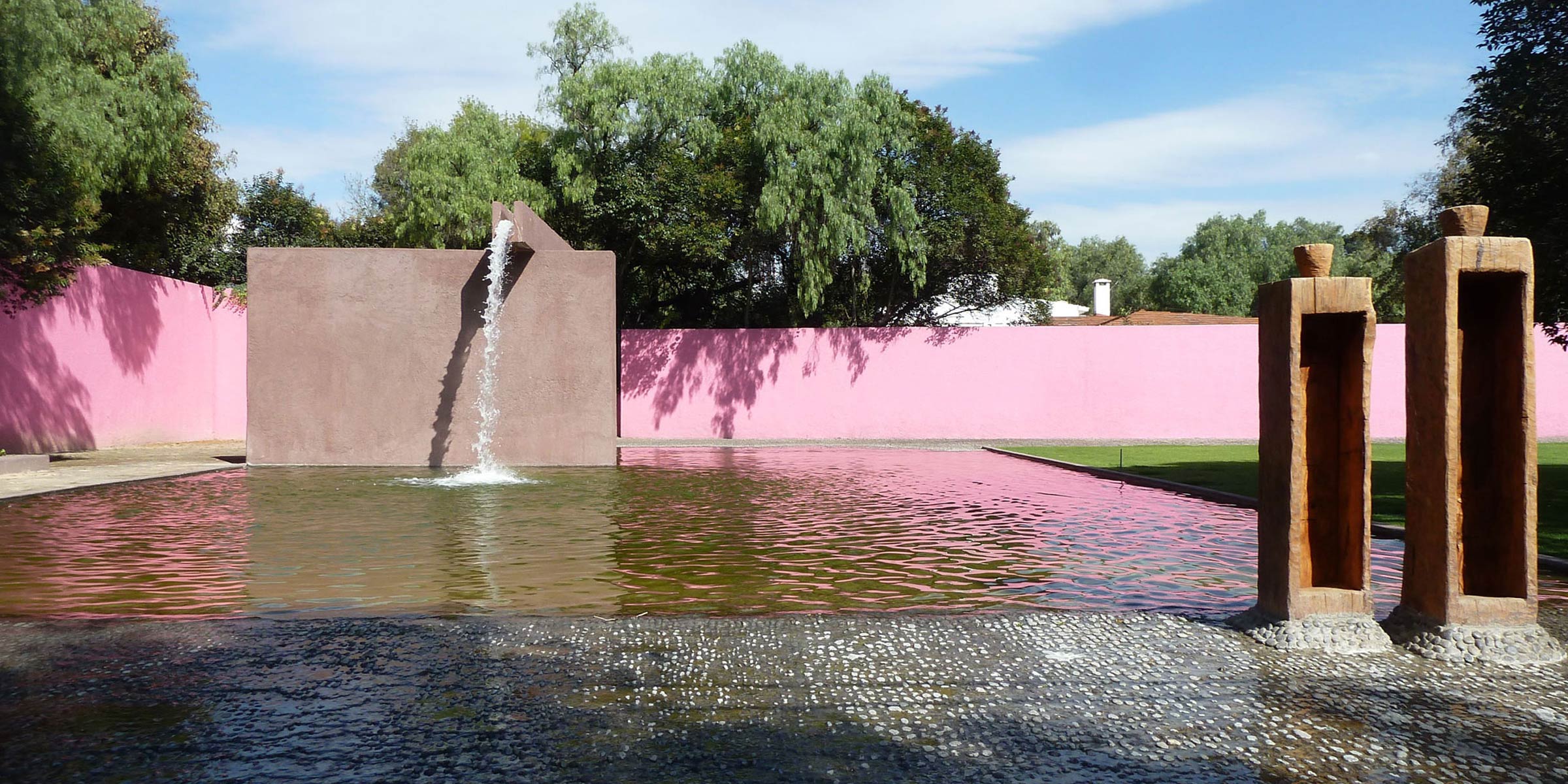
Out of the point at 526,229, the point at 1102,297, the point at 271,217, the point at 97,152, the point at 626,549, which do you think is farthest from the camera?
the point at 1102,297

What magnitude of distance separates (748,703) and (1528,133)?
32.8 ft

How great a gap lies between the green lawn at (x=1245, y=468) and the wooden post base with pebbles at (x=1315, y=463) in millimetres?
3148

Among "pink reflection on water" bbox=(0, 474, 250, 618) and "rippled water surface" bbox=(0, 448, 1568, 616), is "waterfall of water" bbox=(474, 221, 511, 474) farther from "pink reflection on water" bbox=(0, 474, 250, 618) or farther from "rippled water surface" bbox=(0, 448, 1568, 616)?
"pink reflection on water" bbox=(0, 474, 250, 618)

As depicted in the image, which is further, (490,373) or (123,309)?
(123,309)

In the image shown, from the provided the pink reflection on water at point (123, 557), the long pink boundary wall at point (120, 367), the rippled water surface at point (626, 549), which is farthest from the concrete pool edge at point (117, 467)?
the pink reflection on water at point (123, 557)

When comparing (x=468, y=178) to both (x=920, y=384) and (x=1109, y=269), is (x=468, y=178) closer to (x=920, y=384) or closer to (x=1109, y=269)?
(x=920, y=384)

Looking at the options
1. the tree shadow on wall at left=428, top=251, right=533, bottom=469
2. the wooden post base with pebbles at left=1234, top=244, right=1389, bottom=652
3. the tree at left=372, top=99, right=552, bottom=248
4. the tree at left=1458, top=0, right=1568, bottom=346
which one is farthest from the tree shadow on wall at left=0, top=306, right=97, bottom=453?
the tree at left=1458, top=0, right=1568, bottom=346

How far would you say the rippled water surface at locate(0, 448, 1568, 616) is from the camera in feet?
18.3

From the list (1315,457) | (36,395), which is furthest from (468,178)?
(1315,457)

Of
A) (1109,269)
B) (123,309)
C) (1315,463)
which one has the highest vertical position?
(1109,269)

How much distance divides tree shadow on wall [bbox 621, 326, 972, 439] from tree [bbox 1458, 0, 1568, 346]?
1310 centimetres

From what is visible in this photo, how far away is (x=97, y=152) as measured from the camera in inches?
641

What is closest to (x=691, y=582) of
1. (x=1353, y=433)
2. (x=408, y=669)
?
(x=408, y=669)

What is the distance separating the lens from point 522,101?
977 inches
